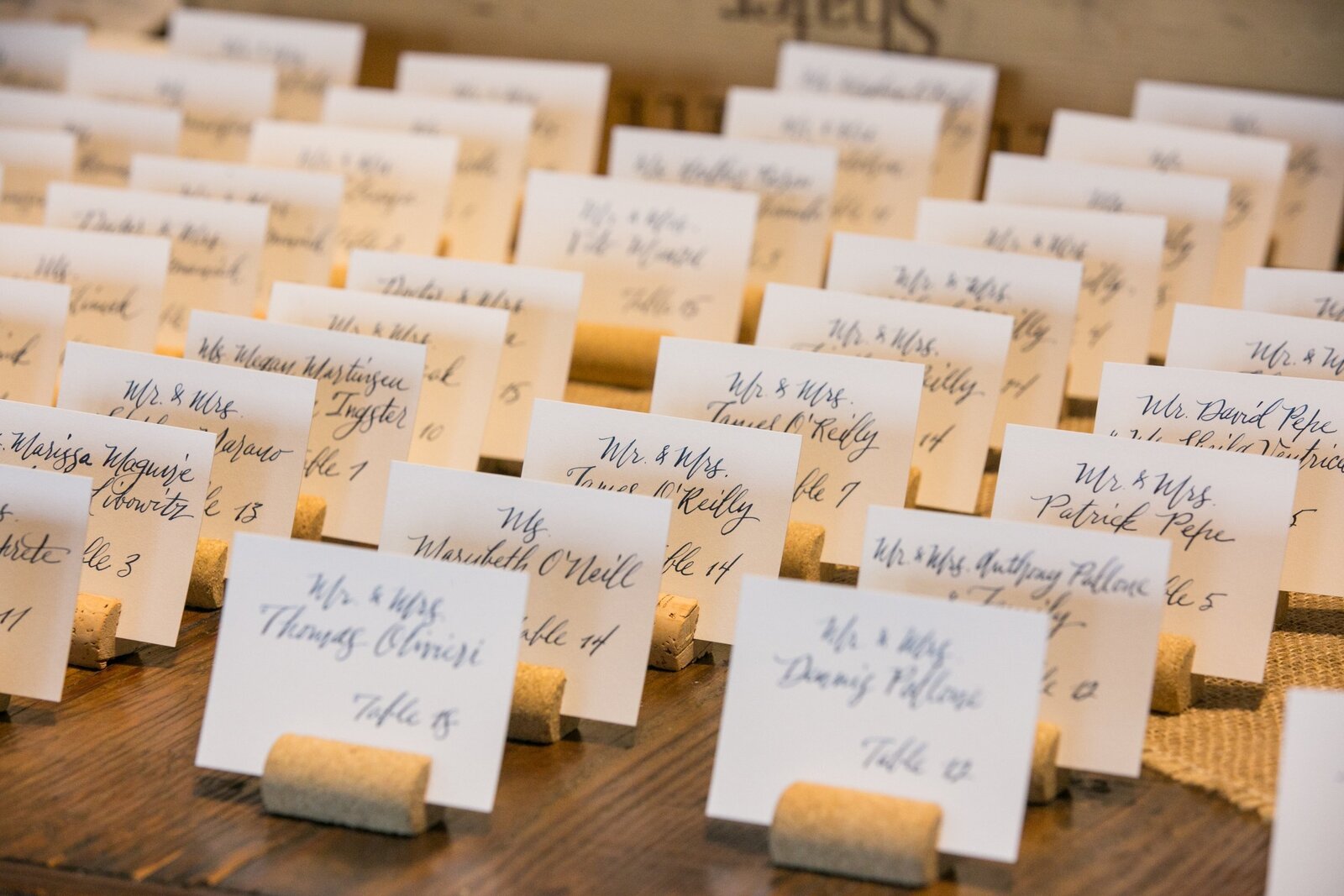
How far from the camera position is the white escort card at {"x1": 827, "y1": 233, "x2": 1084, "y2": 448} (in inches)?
45.7

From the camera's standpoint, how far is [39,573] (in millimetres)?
915

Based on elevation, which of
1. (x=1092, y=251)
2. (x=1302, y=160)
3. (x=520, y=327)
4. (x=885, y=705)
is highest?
(x=1302, y=160)

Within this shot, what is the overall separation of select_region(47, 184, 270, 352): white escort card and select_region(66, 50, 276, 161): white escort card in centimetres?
34

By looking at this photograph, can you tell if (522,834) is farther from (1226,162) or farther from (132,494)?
(1226,162)

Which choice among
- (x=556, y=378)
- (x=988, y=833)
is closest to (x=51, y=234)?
(x=556, y=378)

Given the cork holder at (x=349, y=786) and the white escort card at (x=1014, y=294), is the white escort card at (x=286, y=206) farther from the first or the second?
the cork holder at (x=349, y=786)

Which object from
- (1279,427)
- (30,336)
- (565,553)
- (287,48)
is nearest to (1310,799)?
(1279,427)

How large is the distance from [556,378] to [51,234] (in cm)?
44

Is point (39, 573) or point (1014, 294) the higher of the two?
point (1014, 294)

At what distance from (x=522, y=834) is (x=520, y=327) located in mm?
476

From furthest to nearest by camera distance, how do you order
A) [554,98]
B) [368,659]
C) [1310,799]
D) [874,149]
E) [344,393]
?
1. [554,98]
2. [874,149]
3. [344,393]
4. [368,659]
5. [1310,799]

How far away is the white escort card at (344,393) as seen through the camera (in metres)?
1.08

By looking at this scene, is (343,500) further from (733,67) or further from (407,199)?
(733,67)

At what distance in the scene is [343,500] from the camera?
1.10 meters
